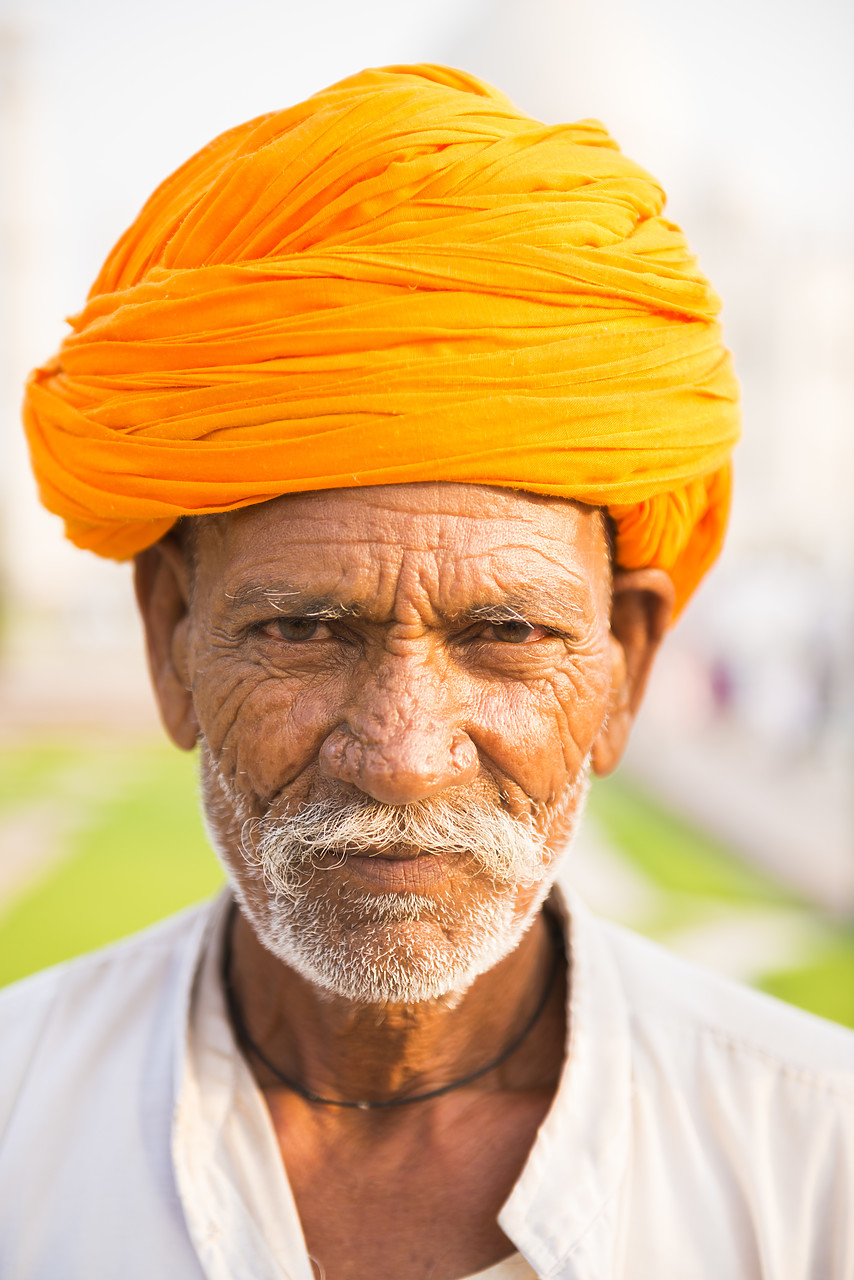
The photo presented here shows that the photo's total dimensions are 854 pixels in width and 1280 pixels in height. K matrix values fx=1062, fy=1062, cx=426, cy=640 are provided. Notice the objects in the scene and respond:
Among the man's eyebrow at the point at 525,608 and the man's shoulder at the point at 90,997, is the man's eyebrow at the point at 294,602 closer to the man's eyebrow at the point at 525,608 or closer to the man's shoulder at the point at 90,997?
the man's eyebrow at the point at 525,608

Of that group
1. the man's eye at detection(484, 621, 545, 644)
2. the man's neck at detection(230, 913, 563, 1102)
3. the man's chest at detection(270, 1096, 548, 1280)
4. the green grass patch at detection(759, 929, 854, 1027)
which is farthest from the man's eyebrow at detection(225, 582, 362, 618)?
the green grass patch at detection(759, 929, 854, 1027)

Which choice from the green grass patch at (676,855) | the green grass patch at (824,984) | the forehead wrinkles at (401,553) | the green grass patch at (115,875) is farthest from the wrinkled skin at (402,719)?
the green grass patch at (676,855)

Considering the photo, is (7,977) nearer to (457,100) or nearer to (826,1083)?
(826,1083)

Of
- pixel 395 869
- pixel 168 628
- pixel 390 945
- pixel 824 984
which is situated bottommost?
pixel 824 984

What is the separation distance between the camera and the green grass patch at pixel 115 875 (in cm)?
607

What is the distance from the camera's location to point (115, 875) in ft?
24.1

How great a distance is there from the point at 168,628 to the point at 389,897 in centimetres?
71

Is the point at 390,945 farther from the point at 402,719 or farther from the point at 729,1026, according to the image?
the point at 729,1026

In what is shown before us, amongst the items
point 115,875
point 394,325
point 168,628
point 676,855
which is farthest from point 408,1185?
point 676,855

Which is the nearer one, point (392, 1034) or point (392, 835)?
point (392, 835)

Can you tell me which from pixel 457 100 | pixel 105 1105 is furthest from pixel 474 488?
pixel 105 1105

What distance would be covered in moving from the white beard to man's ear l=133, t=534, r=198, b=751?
244mm

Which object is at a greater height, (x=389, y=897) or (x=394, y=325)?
(x=394, y=325)

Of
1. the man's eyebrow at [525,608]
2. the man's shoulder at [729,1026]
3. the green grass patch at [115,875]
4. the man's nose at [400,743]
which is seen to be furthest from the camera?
the green grass patch at [115,875]
